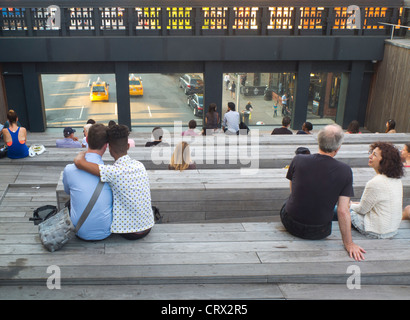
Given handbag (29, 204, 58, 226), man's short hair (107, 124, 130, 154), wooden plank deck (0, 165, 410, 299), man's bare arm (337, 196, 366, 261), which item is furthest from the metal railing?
man's bare arm (337, 196, 366, 261)

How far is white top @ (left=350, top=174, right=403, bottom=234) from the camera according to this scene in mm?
4055

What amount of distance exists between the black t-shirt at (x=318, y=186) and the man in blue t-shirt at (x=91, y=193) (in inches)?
70.6

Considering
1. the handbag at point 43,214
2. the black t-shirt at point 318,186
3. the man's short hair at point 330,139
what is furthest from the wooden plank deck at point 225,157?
the man's short hair at point 330,139

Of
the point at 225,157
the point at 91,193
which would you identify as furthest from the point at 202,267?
the point at 225,157

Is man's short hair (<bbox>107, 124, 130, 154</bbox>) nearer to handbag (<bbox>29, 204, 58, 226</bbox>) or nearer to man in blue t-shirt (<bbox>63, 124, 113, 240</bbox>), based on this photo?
man in blue t-shirt (<bbox>63, 124, 113, 240</bbox>)

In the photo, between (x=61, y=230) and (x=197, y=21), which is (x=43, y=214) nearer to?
(x=61, y=230)

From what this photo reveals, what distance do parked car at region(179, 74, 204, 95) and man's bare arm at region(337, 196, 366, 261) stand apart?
1188cm

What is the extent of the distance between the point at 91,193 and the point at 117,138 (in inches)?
22.2

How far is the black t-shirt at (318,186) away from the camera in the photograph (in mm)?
3799

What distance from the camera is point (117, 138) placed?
3.88 metres

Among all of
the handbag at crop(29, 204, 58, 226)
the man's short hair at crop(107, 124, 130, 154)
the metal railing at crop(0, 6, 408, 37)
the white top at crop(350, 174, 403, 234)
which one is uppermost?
the metal railing at crop(0, 6, 408, 37)

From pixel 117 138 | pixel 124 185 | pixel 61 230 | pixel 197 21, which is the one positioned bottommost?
pixel 61 230
